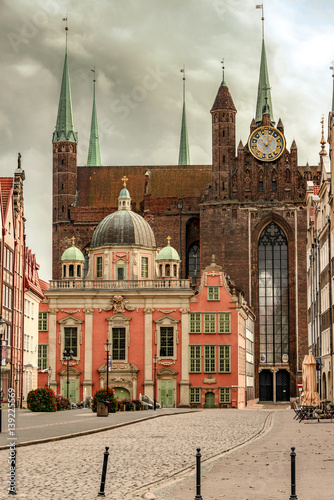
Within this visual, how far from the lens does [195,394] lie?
8544 cm

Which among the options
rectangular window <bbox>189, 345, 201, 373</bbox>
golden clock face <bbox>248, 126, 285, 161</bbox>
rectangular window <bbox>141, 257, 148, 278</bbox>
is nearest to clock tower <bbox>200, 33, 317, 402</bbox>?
golden clock face <bbox>248, 126, 285, 161</bbox>

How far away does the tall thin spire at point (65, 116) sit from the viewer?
11462 cm

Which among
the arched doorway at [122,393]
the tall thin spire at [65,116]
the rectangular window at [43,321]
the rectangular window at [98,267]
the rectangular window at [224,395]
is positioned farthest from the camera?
the tall thin spire at [65,116]

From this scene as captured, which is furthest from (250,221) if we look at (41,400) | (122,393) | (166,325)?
(41,400)

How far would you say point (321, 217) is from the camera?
6731cm

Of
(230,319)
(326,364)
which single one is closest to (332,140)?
(326,364)

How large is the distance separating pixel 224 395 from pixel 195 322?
6772 millimetres

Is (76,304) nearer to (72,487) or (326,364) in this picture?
(326,364)

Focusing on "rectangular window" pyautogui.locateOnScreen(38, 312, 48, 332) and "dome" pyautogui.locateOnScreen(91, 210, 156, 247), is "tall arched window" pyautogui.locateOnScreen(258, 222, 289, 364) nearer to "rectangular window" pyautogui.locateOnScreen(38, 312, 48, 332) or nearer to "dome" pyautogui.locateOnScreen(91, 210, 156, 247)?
"dome" pyautogui.locateOnScreen(91, 210, 156, 247)

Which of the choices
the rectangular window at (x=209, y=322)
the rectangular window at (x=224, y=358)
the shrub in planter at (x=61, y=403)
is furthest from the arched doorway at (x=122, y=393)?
the shrub in planter at (x=61, y=403)

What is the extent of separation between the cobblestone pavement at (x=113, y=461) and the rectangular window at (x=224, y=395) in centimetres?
4942

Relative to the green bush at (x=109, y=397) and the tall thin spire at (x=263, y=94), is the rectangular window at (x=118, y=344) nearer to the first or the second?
the green bush at (x=109, y=397)

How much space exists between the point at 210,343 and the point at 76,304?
12377 mm

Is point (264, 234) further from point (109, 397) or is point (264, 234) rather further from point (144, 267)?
point (109, 397)
